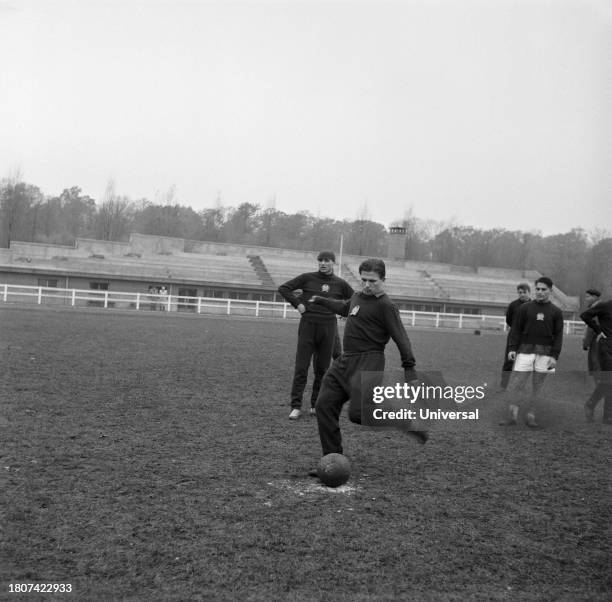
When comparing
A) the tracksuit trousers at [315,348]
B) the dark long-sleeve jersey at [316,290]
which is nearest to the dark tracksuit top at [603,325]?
the dark long-sleeve jersey at [316,290]

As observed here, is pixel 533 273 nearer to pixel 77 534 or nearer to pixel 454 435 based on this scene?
pixel 454 435

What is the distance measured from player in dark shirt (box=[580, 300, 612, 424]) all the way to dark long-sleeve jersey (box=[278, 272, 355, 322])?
→ 12.9ft

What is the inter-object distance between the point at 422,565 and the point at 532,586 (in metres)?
0.64

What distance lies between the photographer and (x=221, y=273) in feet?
167

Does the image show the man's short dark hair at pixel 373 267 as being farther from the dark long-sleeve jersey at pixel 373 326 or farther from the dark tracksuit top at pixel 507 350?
the dark tracksuit top at pixel 507 350

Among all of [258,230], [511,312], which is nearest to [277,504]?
[511,312]

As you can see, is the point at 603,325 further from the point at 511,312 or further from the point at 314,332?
the point at 314,332

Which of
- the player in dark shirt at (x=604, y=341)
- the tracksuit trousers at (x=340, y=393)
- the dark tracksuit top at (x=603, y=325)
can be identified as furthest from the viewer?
the dark tracksuit top at (x=603, y=325)

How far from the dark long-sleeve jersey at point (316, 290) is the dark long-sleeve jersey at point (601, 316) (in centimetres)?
393

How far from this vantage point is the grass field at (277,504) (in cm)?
412

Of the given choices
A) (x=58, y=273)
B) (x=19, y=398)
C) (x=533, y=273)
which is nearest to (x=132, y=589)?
(x=19, y=398)

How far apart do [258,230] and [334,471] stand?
71457 millimetres
